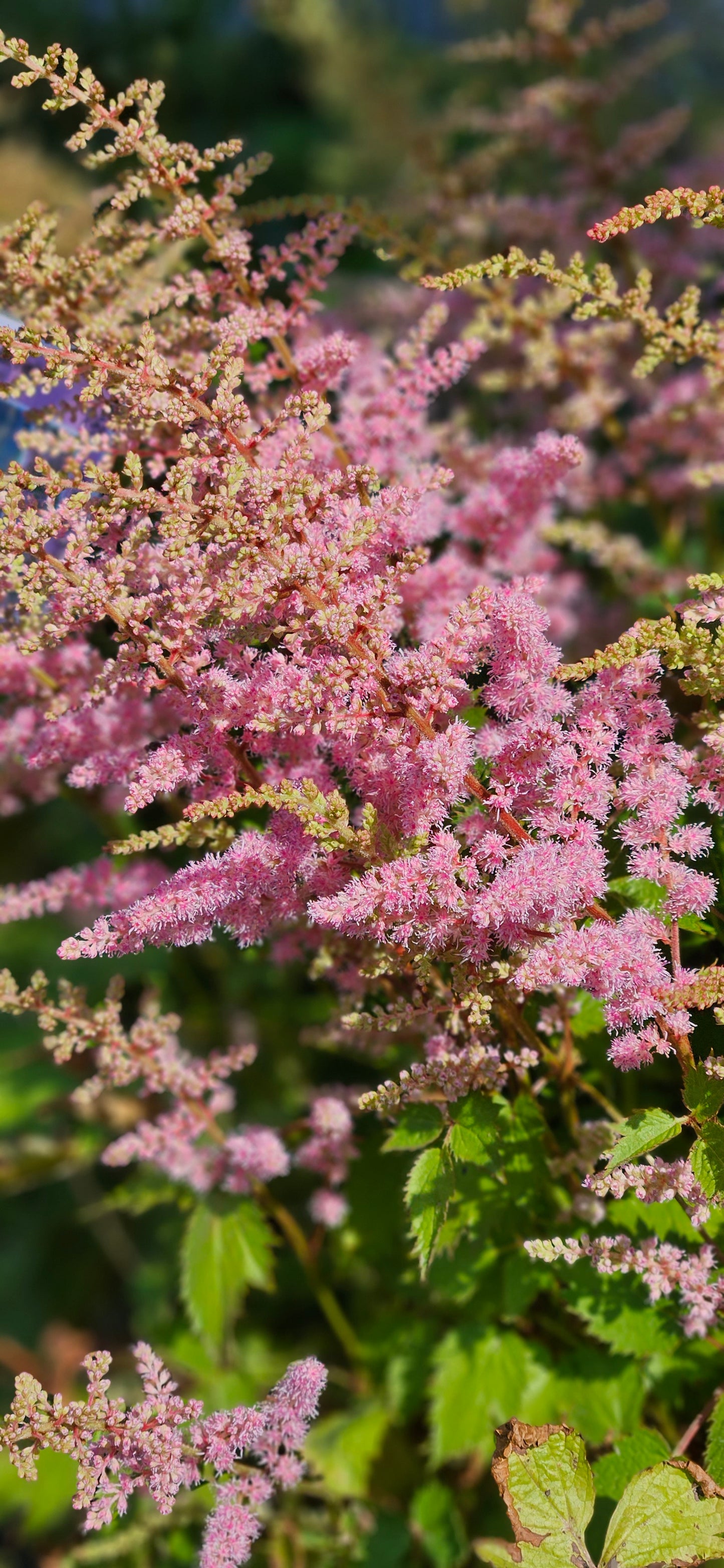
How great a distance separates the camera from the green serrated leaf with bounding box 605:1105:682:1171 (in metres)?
0.98

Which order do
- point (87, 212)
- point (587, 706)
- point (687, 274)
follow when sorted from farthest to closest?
point (687, 274), point (87, 212), point (587, 706)

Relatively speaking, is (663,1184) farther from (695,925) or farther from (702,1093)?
(695,925)

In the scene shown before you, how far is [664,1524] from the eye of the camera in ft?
3.34

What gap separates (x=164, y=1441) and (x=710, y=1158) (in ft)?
1.87

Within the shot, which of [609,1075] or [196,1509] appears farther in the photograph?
[196,1509]

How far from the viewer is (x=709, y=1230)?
3.77 feet

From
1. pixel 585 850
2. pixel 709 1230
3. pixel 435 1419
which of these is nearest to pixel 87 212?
pixel 585 850

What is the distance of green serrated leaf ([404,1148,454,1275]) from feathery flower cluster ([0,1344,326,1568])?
0.16m

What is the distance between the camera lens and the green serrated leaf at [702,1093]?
103cm

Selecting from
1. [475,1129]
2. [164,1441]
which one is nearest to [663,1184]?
[475,1129]

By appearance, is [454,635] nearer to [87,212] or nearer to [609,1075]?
[609,1075]

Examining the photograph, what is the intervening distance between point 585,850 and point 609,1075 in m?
0.60

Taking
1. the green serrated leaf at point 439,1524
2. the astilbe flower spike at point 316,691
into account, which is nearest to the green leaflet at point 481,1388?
the green serrated leaf at point 439,1524

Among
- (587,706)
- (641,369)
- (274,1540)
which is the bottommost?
(274,1540)
